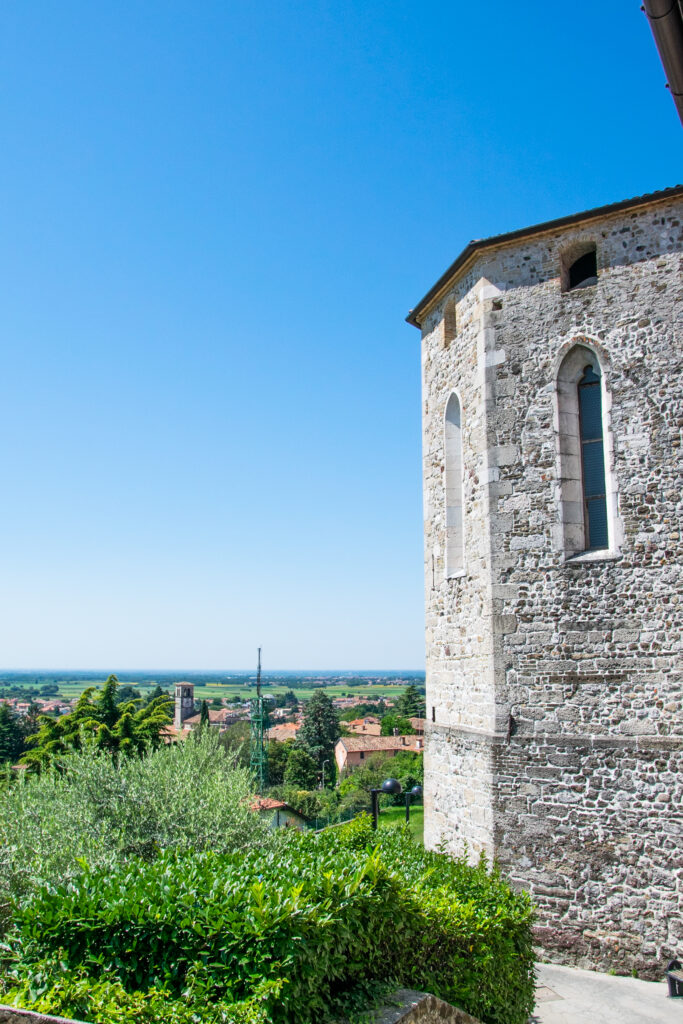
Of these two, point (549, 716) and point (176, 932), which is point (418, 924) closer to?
point (176, 932)

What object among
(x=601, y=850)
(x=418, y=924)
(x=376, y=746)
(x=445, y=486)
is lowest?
(x=376, y=746)

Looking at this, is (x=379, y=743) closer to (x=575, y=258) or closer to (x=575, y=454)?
(x=575, y=454)

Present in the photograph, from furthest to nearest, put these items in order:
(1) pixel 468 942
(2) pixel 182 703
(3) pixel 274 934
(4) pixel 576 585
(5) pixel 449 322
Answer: (2) pixel 182 703 < (5) pixel 449 322 < (4) pixel 576 585 < (1) pixel 468 942 < (3) pixel 274 934

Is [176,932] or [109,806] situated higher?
[176,932]

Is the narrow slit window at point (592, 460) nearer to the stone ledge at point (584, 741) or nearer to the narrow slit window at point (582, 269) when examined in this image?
the narrow slit window at point (582, 269)

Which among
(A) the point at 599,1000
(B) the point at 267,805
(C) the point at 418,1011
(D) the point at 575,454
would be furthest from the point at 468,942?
(B) the point at 267,805

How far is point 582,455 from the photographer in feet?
32.1

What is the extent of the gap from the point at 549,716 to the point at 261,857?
484cm

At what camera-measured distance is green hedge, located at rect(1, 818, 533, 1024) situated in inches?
158

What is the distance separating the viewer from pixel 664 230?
9.50 m

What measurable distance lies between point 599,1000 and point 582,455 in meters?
6.35

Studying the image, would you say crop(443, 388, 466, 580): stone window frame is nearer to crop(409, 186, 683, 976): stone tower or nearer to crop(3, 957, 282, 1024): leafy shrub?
crop(409, 186, 683, 976): stone tower

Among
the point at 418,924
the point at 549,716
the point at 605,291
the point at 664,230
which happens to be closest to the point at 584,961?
the point at 549,716

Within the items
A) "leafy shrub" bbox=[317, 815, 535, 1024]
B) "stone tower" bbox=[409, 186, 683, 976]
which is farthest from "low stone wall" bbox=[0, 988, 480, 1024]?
"stone tower" bbox=[409, 186, 683, 976]
